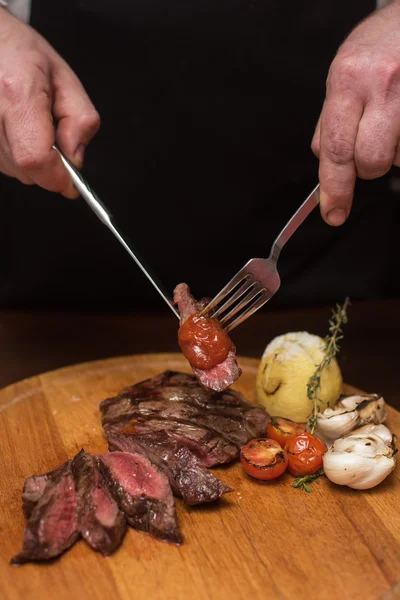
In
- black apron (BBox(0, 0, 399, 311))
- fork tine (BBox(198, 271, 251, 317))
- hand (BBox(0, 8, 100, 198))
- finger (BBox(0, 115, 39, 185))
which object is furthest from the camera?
black apron (BBox(0, 0, 399, 311))

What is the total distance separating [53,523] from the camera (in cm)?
230

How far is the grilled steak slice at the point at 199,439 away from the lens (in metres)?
2.75

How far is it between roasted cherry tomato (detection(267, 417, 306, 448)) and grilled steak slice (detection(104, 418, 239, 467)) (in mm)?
178

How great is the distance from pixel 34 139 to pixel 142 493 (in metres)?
1.42

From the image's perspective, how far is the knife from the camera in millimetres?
2705

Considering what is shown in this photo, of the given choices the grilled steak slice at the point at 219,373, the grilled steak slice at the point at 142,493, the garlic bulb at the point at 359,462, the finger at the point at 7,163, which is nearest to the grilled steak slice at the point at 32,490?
the grilled steak slice at the point at 142,493

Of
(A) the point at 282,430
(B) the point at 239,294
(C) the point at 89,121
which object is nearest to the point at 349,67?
(B) the point at 239,294

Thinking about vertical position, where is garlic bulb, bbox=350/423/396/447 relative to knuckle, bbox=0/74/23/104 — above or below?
below

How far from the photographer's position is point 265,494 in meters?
2.65

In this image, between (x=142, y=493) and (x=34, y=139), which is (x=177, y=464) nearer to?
(x=142, y=493)

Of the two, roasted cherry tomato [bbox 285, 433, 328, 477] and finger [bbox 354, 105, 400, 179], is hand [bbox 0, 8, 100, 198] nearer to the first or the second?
finger [bbox 354, 105, 400, 179]

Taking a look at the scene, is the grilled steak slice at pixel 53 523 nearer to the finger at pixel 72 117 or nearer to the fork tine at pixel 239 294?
the fork tine at pixel 239 294

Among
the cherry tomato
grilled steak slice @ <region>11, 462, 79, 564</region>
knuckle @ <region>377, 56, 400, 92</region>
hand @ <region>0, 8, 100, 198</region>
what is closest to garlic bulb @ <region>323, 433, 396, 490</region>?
the cherry tomato

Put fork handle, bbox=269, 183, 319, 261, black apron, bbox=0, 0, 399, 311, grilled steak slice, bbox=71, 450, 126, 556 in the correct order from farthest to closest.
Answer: black apron, bbox=0, 0, 399, 311 < fork handle, bbox=269, 183, 319, 261 < grilled steak slice, bbox=71, 450, 126, 556
